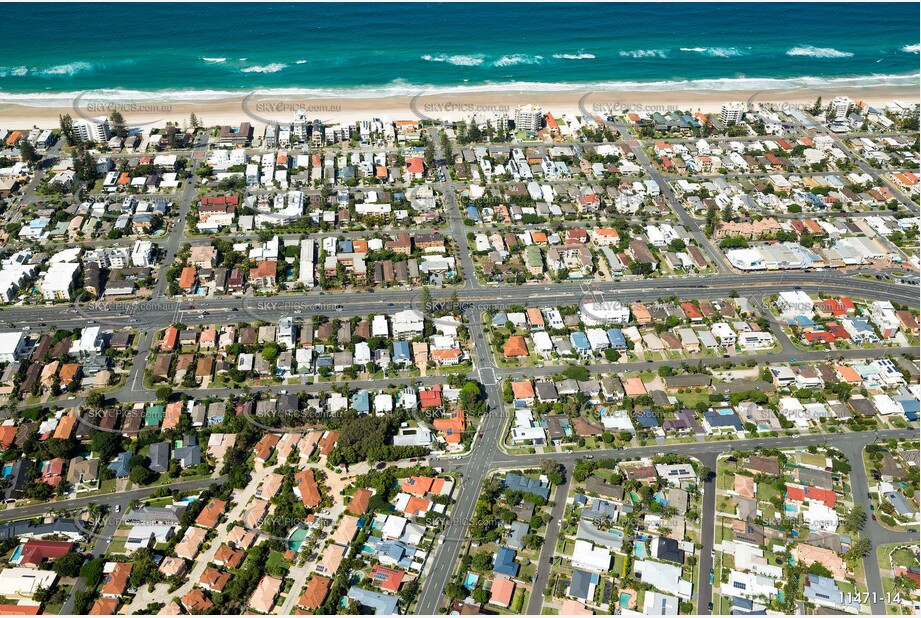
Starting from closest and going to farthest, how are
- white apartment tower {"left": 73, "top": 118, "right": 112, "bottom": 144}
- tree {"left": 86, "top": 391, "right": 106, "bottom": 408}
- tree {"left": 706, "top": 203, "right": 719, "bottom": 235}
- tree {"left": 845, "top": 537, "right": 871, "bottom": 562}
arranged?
1. tree {"left": 845, "top": 537, "right": 871, "bottom": 562}
2. tree {"left": 86, "top": 391, "right": 106, "bottom": 408}
3. tree {"left": 706, "top": 203, "right": 719, "bottom": 235}
4. white apartment tower {"left": 73, "top": 118, "right": 112, "bottom": 144}

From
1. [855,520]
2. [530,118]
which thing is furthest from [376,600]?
[530,118]

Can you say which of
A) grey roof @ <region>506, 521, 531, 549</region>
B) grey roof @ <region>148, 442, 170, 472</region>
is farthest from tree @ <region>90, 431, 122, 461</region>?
grey roof @ <region>506, 521, 531, 549</region>

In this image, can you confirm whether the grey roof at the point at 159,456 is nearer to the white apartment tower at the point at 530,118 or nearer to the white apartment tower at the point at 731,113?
the white apartment tower at the point at 530,118

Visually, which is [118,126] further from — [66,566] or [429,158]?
[66,566]

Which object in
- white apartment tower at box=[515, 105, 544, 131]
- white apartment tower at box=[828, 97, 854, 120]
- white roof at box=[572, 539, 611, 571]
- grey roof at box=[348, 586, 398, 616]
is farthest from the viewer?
white apartment tower at box=[828, 97, 854, 120]

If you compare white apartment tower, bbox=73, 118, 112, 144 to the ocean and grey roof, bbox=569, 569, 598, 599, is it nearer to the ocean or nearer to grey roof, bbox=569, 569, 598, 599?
the ocean

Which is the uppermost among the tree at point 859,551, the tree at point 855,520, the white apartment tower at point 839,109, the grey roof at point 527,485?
the white apartment tower at point 839,109

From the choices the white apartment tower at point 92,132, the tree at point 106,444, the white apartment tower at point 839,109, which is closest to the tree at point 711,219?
the white apartment tower at point 839,109
